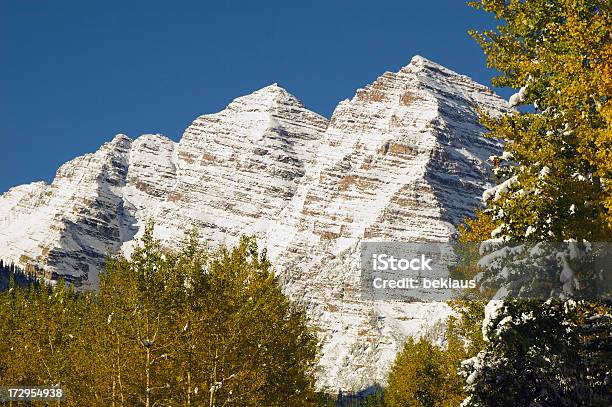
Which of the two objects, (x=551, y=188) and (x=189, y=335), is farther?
(x=189, y=335)

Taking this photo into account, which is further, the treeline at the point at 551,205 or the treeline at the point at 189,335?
the treeline at the point at 189,335

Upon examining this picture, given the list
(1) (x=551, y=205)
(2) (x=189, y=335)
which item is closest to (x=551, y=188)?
(1) (x=551, y=205)

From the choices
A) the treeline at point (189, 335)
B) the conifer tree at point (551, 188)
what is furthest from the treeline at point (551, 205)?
the treeline at point (189, 335)

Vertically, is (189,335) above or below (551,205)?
below

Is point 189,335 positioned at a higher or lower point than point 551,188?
lower

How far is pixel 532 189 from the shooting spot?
18.8m

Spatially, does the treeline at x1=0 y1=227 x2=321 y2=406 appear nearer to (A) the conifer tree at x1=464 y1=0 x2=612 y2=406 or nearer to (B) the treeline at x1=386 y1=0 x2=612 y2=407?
(B) the treeline at x1=386 y1=0 x2=612 y2=407

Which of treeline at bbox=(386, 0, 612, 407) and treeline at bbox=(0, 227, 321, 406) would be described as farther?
treeline at bbox=(0, 227, 321, 406)

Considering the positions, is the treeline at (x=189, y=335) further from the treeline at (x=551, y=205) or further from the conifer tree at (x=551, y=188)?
the conifer tree at (x=551, y=188)

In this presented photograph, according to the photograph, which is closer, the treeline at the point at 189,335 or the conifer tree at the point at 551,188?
the conifer tree at the point at 551,188

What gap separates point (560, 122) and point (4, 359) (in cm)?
4014

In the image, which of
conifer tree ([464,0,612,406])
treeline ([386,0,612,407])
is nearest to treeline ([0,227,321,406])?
treeline ([386,0,612,407])

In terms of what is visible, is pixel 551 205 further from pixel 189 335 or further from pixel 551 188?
pixel 189 335

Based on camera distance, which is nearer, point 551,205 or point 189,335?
point 551,205
